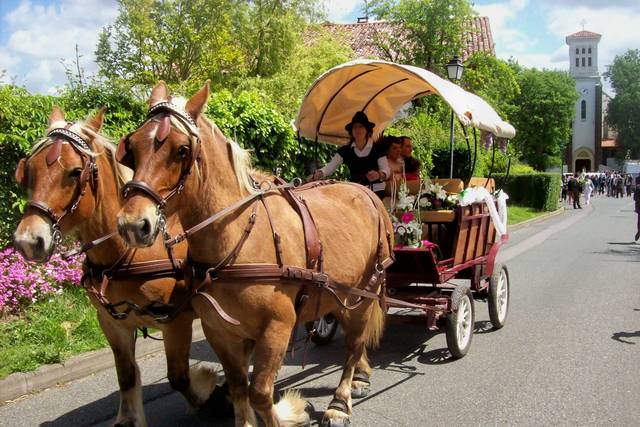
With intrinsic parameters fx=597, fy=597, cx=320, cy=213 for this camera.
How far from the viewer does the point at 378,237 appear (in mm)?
4727

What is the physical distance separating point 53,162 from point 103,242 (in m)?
0.60

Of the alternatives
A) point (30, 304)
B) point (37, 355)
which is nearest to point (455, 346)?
point (37, 355)

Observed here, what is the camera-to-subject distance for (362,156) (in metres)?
5.88

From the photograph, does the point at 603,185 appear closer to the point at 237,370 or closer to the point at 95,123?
the point at 237,370

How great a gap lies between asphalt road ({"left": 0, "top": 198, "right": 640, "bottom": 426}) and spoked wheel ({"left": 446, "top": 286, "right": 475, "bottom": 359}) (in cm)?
13

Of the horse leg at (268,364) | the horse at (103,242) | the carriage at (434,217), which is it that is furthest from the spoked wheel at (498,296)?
the horse leg at (268,364)

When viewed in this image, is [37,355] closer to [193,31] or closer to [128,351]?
[128,351]

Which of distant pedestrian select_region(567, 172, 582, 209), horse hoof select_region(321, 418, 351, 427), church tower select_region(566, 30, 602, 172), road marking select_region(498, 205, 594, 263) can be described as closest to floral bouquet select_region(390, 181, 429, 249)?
horse hoof select_region(321, 418, 351, 427)

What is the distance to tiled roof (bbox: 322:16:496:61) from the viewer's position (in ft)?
77.2

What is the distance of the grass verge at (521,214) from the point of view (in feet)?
75.2

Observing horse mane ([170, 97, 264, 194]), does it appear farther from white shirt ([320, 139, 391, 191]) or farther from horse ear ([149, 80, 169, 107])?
white shirt ([320, 139, 391, 191])

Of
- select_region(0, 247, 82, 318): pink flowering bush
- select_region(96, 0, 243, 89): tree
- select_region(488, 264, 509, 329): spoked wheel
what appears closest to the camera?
select_region(0, 247, 82, 318): pink flowering bush

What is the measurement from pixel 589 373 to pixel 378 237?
2.45 m

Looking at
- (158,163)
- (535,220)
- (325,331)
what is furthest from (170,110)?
(535,220)
